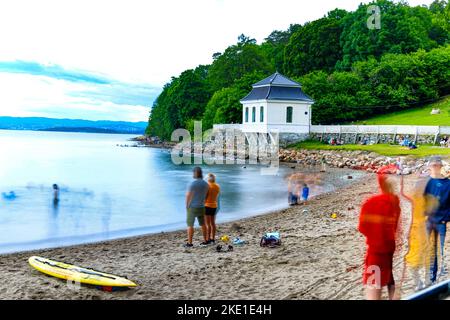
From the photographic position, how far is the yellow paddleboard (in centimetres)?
935

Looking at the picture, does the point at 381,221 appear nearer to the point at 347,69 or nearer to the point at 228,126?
the point at 228,126

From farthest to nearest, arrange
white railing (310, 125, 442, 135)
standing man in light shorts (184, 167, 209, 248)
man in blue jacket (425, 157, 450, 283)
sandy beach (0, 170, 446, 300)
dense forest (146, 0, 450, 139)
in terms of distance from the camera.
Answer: dense forest (146, 0, 450, 139) → white railing (310, 125, 442, 135) → standing man in light shorts (184, 167, 209, 248) → sandy beach (0, 170, 446, 300) → man in blue jacket (425, 157, 450, 283)

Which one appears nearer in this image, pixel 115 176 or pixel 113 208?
pixel 113 208

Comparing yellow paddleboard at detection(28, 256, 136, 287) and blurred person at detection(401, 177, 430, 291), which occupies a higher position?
blurred person at detection(401, 177, 430, 291)

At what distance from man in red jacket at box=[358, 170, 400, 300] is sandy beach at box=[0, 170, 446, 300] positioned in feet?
4.52

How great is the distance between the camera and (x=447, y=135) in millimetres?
38500

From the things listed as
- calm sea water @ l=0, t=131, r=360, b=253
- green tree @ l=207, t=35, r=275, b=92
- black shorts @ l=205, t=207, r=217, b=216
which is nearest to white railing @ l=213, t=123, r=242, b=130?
calm sea water @ l=0, t=131, r=360, b=253

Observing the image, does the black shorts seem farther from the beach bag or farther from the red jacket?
the red jacket

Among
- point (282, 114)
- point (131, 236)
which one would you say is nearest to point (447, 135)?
point (282, 114)

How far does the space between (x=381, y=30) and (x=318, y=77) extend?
46.6 ft

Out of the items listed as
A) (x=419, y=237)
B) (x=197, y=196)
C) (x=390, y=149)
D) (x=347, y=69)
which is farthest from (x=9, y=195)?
(x=347, y=69)

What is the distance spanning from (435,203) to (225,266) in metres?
4.78

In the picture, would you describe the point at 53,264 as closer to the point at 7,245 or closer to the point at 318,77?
the point at 7,245

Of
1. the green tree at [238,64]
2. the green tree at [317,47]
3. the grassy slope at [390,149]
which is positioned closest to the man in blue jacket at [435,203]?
the grassy slope at [390,149]
